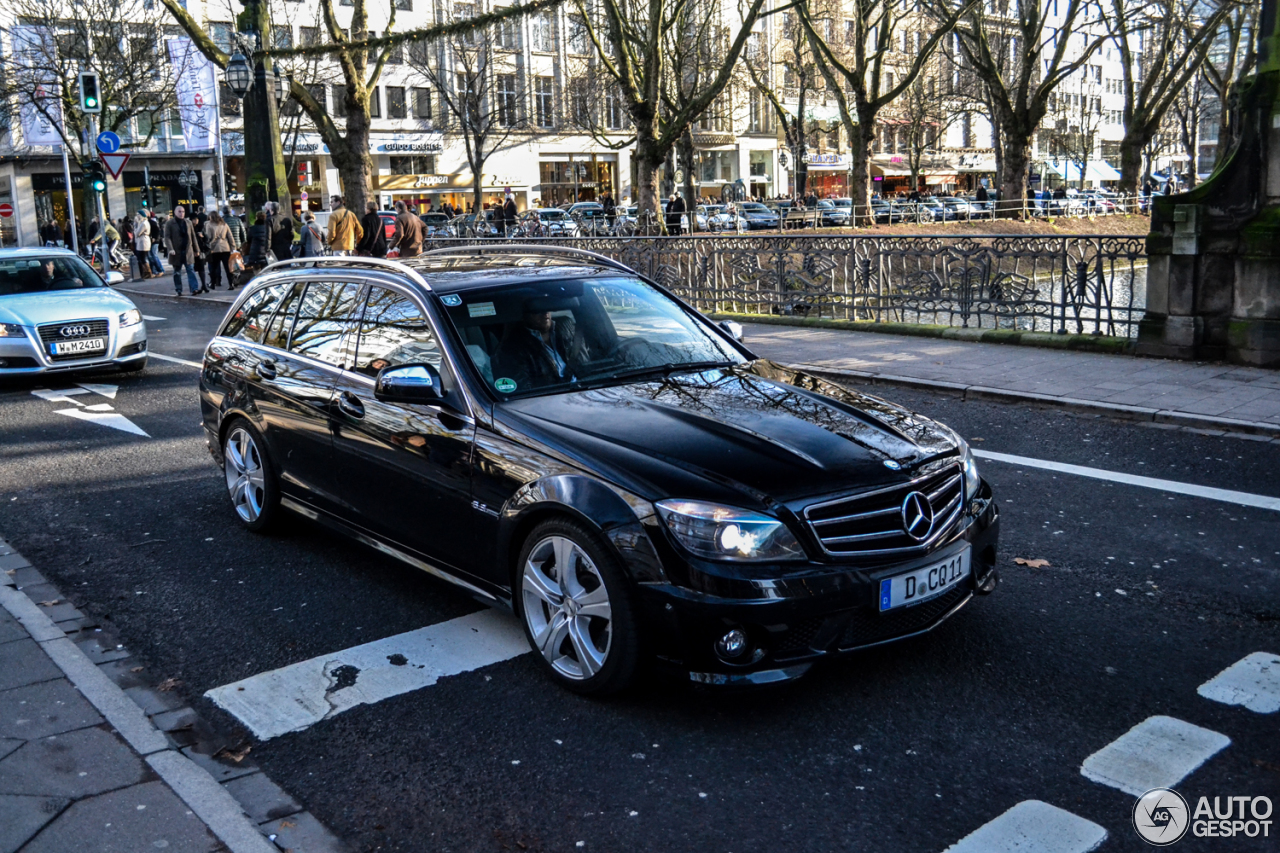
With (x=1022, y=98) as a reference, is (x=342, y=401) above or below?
below

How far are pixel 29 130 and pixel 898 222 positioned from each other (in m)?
35.8

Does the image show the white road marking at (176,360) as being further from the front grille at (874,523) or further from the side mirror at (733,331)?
the front grille at (874,523)

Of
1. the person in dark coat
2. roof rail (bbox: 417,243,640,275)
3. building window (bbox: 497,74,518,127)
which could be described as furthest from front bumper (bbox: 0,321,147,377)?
building window (bbox: 497,74,518,127)

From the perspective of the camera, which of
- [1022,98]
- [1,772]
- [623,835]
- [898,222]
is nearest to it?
[623,835]

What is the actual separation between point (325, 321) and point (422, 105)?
64.1 meters

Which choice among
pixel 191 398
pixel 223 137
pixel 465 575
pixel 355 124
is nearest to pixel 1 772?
pixel 465 575

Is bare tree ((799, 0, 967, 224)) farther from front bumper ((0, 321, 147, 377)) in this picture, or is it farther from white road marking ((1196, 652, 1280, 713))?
white road marking ((1196, 652, 1280, 713))

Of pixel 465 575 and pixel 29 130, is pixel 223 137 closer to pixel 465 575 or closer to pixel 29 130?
pixel 29 130

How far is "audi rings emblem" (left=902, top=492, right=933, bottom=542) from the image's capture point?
4176 millimetres

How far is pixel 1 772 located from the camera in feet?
12.8

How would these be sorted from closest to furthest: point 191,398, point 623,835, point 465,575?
point 623,835 < point 465,575 < point 191,398

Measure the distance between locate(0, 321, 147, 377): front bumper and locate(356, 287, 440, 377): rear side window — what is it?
840 cm

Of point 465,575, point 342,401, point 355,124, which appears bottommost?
point 465,575

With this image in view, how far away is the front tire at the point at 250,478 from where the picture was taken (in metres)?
6.45
